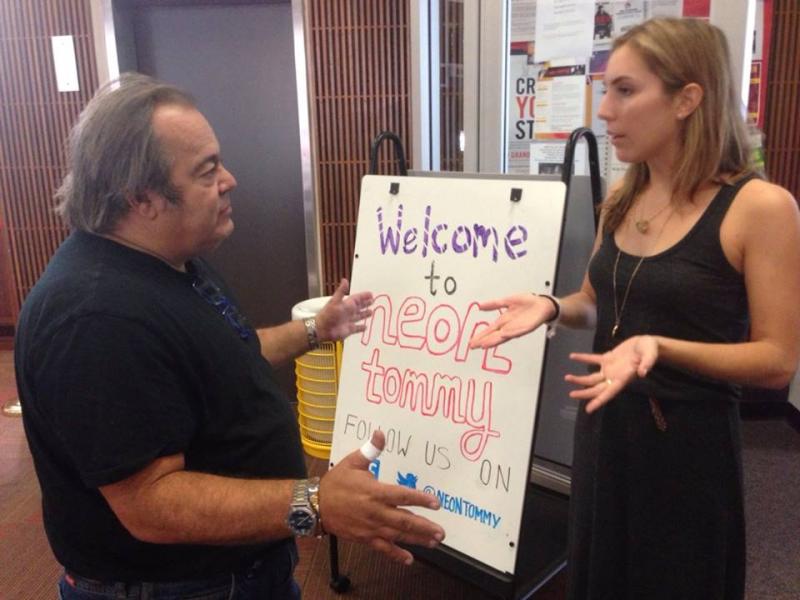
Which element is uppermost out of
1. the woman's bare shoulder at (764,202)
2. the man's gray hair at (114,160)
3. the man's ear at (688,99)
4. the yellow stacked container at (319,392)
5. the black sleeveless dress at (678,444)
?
the man's ear at (688,99)

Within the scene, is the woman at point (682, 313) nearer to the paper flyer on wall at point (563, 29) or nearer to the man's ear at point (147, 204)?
the man's ear at point (147, 204)

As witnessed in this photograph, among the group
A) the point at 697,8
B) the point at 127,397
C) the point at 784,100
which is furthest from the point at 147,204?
the point at 784,100

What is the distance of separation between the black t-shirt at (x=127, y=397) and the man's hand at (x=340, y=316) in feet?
1.23

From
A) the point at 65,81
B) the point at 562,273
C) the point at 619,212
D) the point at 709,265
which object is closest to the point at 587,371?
the point at 562,273

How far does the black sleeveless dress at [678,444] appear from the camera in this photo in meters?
1.22

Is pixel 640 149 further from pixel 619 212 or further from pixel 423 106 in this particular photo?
pixel 423 106

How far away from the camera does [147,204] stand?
3.38 ft

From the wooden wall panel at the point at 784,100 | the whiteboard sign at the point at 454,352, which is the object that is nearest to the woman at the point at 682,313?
the whiteboard sign at the point at 454,352

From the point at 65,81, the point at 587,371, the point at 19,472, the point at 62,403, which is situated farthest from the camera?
the point at 65,81

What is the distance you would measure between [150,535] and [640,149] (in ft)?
3.65

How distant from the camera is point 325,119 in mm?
3205

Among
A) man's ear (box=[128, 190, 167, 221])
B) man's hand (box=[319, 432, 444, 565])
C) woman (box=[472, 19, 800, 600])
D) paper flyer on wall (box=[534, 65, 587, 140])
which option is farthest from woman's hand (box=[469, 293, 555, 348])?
paper flyer on wall (box=[534, 65, 587, 140])

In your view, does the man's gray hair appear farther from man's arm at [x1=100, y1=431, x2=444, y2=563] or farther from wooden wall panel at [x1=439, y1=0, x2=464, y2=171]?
wooden wall panel at [x1=439, y1=0, x2=464, y2=171]

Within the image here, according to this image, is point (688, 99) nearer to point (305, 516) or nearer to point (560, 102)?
point (305, 516)
